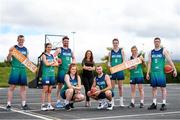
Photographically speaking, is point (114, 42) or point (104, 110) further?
point (114, 42)

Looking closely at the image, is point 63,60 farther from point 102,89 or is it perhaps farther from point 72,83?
point 102,89

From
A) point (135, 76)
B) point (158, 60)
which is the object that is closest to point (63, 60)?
point (135, 76)

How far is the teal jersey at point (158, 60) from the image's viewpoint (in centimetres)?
1403

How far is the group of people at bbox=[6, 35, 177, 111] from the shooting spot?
13.6 metres

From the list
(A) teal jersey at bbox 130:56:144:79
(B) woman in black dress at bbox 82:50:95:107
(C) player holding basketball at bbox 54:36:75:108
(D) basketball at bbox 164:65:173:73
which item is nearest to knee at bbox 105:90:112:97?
(B) woman in black dress at bbox 82:50:95:107

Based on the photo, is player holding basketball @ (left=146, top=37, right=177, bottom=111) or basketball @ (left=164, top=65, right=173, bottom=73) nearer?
player holding basketball @ (left=146, top=37, right=177, bottom=111)

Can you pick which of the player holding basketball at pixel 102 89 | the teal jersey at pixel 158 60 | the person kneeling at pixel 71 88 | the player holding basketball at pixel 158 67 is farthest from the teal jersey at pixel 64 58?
the teal jersey at pixel 158 60

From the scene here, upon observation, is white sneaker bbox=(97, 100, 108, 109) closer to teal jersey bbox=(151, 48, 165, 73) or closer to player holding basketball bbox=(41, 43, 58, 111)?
player holding basketball bbox=(41, 43, 58, 111)

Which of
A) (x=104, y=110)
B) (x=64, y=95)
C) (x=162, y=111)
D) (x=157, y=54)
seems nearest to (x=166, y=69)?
(x=157, y=54)

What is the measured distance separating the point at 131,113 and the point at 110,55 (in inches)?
104

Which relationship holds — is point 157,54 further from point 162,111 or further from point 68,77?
point 68,77

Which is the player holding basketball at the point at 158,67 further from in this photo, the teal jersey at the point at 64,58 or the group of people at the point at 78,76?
the teal jersey at the point at 64,58

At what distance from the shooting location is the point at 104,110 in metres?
13.6

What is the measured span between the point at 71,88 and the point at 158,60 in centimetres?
281
